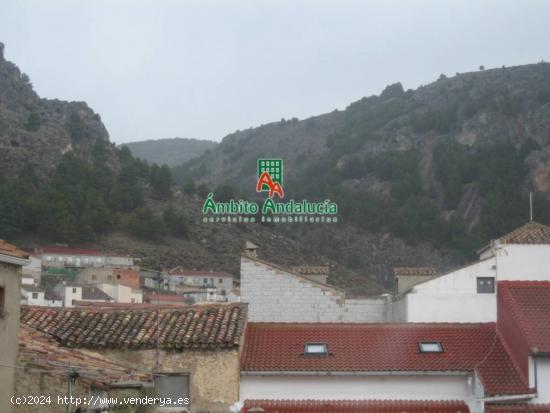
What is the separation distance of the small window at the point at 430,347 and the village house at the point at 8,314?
1375 centimetres

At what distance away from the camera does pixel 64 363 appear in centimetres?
1853

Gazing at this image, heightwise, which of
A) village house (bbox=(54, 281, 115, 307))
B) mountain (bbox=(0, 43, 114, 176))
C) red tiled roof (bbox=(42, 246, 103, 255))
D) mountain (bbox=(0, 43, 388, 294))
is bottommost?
village house (bbox=(54, 281, 115, 307))

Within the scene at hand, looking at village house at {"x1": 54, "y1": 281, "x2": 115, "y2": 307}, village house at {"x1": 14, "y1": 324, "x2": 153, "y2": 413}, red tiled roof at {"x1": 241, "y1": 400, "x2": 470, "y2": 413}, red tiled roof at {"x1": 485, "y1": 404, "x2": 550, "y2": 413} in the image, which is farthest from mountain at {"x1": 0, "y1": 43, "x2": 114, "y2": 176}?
village house at {"x1": 14, "y1": 324, "x2": 153, "y2": 413}

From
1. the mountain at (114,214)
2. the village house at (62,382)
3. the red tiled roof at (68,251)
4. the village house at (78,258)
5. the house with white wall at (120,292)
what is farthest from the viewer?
the mountain at (114,214)

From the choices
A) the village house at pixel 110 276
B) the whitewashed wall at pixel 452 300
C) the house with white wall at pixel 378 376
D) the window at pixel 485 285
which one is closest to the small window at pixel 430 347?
the house with white wall at pixel 378 376

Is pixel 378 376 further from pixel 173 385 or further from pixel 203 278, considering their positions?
pixel 203 278

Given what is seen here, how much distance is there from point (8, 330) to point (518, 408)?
46.5 feet

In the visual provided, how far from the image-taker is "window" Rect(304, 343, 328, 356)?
28688mm

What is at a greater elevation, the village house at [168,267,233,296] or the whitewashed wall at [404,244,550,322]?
the village house at [168,267,233,296]

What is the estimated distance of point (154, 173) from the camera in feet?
575

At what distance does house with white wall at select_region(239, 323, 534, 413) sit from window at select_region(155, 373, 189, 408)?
1620mm

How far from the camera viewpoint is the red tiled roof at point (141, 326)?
26.6m

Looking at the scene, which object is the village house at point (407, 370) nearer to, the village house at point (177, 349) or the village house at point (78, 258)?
the village house at point (177, 349)

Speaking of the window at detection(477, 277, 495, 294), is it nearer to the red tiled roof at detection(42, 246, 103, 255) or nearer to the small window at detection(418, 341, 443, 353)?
the small window at detection(418, 341, 443, 353)
